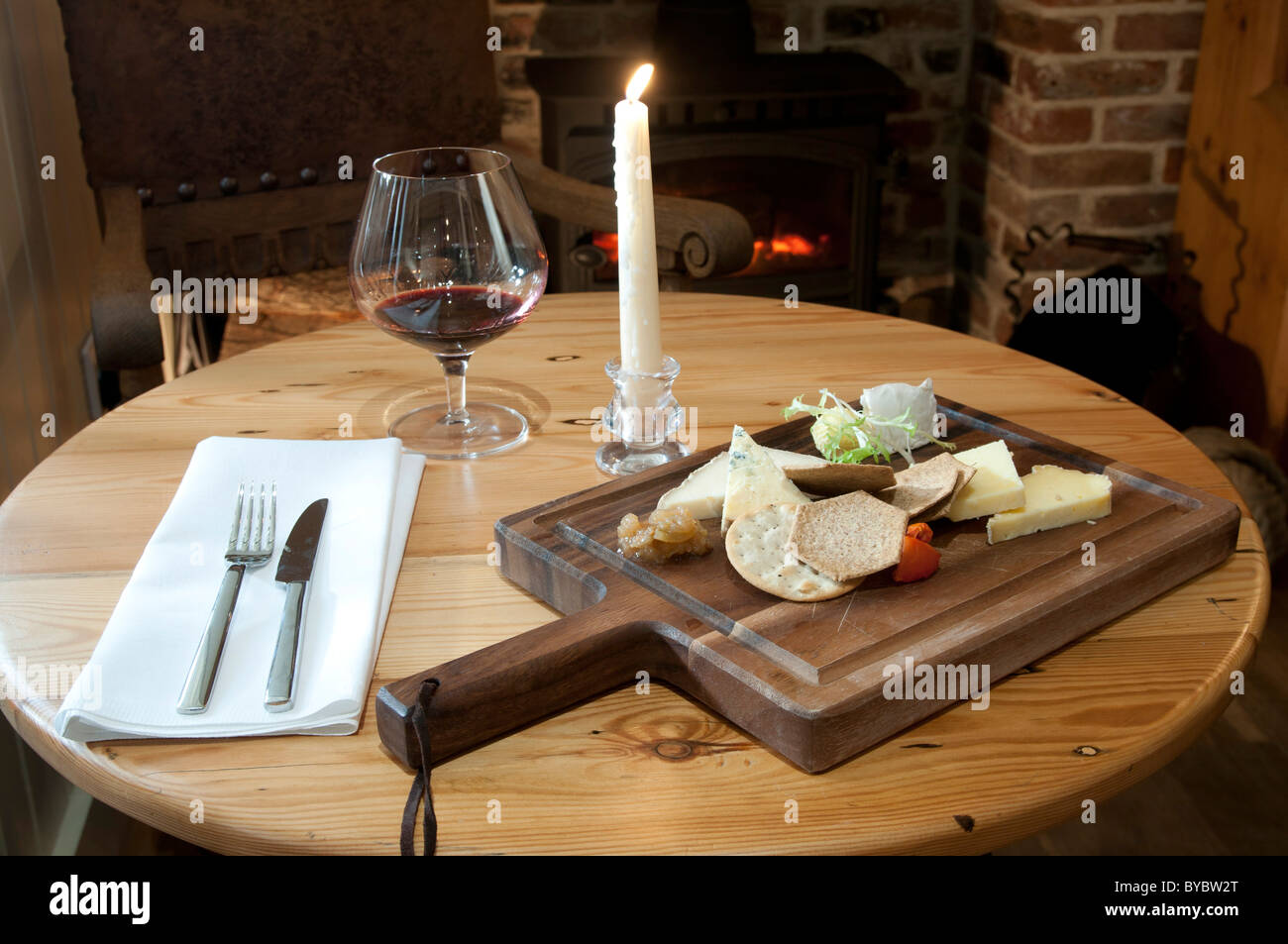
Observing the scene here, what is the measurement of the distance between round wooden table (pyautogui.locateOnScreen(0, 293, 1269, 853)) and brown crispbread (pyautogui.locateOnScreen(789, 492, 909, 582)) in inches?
4.0

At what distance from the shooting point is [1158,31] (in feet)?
7.70

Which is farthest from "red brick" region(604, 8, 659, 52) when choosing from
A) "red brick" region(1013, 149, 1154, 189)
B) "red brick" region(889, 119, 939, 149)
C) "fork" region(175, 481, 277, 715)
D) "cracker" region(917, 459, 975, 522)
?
"cracker" region(917, 459, 975, 522)

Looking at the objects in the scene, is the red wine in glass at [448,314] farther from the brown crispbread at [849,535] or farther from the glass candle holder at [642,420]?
the brown crispbread at [849,535]

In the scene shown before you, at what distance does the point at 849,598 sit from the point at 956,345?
24.2 inches

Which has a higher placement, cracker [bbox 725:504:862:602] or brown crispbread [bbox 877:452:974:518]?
brown crispbread [bbox 877:452:974:518]

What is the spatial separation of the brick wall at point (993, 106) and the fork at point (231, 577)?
Answer: 6.02ft

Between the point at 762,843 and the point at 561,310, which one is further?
the point at 561,310

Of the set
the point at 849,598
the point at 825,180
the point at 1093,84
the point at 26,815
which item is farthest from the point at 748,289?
the point at 849,598

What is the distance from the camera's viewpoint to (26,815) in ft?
4.76

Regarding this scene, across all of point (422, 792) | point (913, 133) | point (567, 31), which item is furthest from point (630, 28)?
point (422, 792)

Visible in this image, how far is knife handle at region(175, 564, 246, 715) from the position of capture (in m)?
0.72

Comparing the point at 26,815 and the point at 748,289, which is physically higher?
the point at 748,289

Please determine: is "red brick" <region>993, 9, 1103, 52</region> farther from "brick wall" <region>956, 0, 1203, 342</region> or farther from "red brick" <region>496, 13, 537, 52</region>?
"red brick" <region>496, 13, 537, 52</region>
